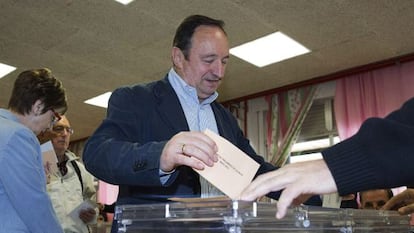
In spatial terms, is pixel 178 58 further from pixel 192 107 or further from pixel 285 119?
pixel 285 119

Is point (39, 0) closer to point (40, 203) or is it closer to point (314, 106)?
point (40, 203)

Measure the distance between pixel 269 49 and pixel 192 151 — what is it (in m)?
3.30

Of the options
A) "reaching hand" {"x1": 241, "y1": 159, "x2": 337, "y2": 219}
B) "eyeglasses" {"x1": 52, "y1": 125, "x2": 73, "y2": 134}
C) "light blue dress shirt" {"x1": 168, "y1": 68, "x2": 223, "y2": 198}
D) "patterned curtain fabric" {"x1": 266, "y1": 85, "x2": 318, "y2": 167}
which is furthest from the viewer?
"patterned curtain fabric" {"x1": 266, "y1": 85, "x2": 318, "y2": 167}

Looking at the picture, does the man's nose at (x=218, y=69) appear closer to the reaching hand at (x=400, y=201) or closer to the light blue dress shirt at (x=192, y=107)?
the light blue dress shirt at (x=192, y=107)

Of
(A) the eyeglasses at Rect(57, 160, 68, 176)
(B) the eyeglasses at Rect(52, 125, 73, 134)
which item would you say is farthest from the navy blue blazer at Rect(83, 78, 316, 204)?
(B) the eyeglasses at Rect(52, 125, 73, 134)

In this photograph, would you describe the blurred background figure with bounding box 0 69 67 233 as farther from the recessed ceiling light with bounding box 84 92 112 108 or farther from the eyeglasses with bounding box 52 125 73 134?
the recessed ceiling light with bounding box 84 92 112 108

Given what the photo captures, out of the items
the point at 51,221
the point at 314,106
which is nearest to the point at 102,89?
the point at 314,106

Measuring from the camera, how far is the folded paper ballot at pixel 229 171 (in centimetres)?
82

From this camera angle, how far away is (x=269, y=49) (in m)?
3.99

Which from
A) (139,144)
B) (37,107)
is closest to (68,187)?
(37,107)

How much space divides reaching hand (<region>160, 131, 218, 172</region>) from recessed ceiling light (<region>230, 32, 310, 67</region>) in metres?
2.93

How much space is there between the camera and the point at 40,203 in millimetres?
1561

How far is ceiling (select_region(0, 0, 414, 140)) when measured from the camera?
318 cm

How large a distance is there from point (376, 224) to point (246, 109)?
4559 millimetres
